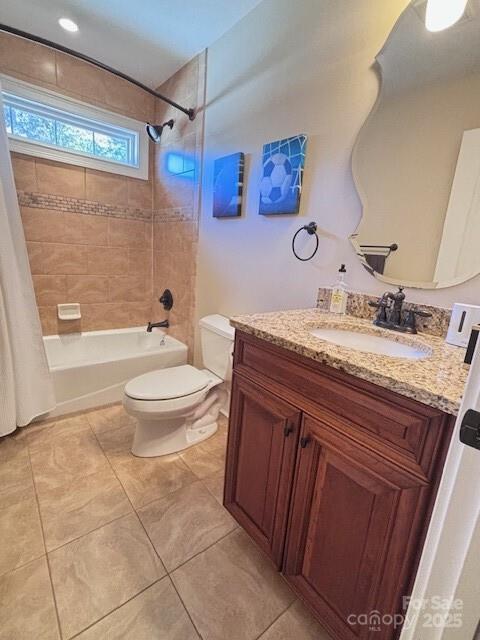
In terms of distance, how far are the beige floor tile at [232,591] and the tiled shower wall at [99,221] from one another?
1591 millimetres

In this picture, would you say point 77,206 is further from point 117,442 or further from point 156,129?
point 117,442

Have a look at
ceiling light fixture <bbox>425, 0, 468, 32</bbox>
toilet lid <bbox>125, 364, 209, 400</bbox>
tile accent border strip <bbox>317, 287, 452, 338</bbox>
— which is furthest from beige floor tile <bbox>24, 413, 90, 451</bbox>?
ceiling light fixture <bbox>425, 0, 468, 32</bbox>

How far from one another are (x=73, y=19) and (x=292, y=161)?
64.2 inches

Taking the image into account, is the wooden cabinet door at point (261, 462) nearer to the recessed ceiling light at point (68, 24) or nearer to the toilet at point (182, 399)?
the toilet at point (182, 399)

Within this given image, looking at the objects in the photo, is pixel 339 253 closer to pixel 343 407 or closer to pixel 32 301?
pixel 343 407

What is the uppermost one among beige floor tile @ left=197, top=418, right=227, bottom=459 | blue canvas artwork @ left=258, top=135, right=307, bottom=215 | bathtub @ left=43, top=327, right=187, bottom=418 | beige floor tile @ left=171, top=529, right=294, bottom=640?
blue canvas artwork @ left=258, top=135, right=307, bottom=215

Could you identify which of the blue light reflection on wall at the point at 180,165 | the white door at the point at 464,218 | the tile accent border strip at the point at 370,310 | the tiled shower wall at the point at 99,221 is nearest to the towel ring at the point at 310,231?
the tile accent border strip at the point at 370,310

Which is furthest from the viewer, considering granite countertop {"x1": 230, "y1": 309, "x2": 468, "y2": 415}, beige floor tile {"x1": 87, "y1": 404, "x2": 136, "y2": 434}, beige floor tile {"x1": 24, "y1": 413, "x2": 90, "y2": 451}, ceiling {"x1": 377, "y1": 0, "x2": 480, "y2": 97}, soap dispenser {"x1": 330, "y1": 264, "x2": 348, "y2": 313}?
beige floor tile {"x1": 87, "y1": 404, "x2": 136, "y2": 434}

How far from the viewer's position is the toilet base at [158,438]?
1.67 metres

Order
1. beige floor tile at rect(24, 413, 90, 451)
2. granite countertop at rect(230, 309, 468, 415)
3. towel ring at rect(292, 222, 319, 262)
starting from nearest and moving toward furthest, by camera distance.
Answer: granite countertop at rect(230, 309, 468, 415) → towel ring at rect(292, 222, 319, 262) → beige floor tile at rect(24, 413, 90, 451)

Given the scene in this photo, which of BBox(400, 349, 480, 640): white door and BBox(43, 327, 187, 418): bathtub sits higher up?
BBox(400, 349, 480, 640): white door

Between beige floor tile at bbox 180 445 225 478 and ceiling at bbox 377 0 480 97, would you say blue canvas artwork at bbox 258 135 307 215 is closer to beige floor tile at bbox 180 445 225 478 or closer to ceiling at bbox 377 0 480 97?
ceiling at bbox 377 0 480 97

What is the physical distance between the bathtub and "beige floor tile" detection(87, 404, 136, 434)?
76 mm

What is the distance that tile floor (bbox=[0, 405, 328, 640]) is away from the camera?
0.94 meters
